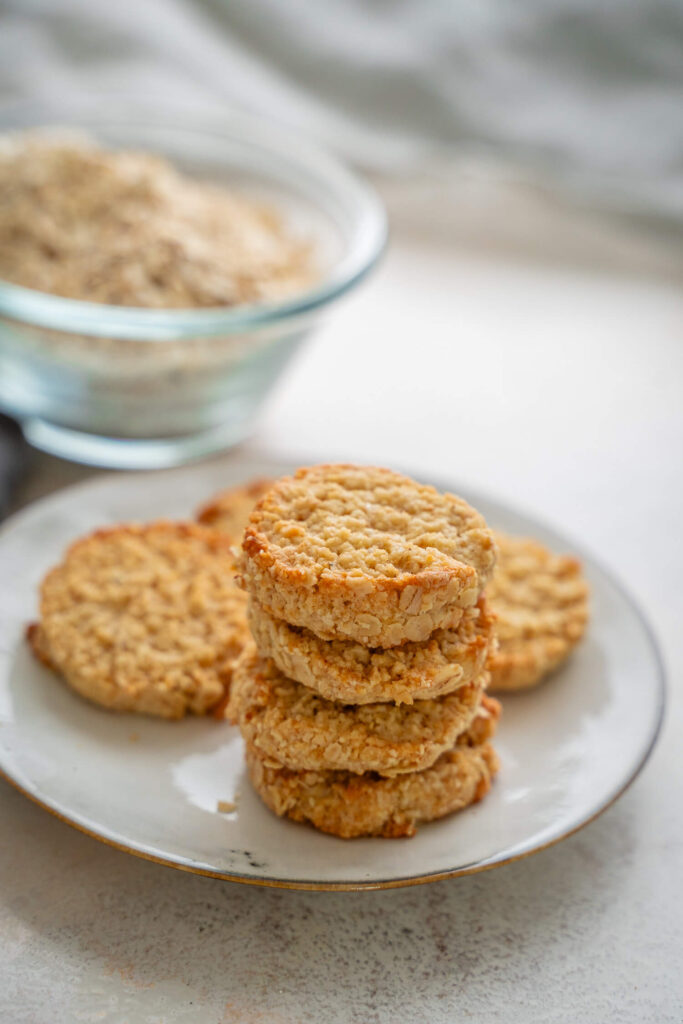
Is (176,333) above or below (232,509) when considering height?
above

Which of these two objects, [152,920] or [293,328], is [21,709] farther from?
[293,328]

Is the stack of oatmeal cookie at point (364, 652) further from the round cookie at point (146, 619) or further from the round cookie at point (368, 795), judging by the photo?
the round cookie at point (146, 619)

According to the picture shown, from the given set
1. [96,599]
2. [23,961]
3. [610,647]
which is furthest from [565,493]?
[23,961]

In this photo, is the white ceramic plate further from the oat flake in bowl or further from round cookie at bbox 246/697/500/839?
the oat flake in bowl

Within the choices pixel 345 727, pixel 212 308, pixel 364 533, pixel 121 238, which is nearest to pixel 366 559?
pixel 364 533

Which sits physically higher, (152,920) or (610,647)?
(610,647)

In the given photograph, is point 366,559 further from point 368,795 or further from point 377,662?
point 368,795
